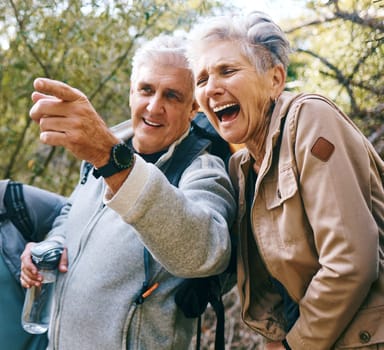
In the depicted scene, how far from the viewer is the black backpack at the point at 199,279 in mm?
1989

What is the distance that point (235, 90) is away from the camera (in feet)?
6.22

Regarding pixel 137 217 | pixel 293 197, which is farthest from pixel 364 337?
pixel 137 217

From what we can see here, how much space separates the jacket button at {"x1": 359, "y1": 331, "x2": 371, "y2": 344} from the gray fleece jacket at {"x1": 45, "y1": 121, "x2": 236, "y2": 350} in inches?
20.0

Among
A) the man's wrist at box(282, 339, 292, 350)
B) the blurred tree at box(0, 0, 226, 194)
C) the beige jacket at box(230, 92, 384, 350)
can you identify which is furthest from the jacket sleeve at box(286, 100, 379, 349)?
the blurred tree at box(0, 0, 226, 194)

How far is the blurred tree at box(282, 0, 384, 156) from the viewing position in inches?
99.0

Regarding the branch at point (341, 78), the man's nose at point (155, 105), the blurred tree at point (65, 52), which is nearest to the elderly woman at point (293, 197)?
the man's nose at point (155, 105)

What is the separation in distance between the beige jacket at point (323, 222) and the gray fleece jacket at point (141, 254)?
8.8 inches

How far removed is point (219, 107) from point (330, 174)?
21.7 inches

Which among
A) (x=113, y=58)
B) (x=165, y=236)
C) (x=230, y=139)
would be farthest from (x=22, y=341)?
(x=113, y=58)

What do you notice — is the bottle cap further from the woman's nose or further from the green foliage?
the green foliage

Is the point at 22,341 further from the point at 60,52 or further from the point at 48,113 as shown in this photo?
the point at 60,52

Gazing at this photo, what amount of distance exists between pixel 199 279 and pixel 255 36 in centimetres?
94

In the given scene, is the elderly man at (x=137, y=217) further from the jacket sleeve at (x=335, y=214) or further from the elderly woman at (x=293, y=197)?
the jacket sleeve at (x=335, y=214)

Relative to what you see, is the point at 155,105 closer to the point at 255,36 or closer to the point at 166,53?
the point at 166,53
